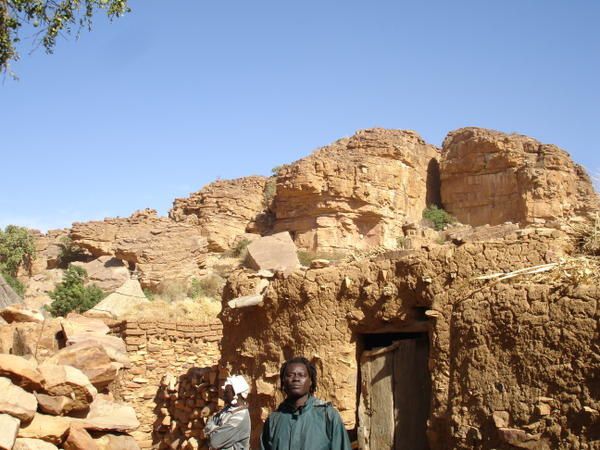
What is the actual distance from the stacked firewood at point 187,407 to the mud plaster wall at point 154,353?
130cm

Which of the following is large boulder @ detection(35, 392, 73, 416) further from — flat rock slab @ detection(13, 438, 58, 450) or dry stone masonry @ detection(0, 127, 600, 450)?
flat rock slab @ detection(13, 438, 58, 450)

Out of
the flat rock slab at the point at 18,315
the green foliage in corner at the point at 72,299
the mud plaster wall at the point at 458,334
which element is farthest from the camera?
the green foliage in corner at the point at 72,299

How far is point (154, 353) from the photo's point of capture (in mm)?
11766

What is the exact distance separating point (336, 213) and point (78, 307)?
34.3ft

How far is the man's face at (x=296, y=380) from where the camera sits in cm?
405

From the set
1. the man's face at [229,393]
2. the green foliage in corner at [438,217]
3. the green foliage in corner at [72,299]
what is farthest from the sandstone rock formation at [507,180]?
the man's face at [229,393]

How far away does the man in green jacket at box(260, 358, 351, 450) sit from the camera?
378 centimetres

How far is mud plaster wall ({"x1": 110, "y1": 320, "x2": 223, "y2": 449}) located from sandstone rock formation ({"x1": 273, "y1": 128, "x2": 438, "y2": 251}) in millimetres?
14076

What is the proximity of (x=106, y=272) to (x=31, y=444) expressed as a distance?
23.2 m

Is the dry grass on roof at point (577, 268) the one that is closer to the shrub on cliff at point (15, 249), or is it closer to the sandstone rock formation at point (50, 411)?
the sandstone rock formation at point (50, 411)

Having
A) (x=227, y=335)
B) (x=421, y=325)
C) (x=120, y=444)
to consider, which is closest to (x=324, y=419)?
(x=421, y=325)

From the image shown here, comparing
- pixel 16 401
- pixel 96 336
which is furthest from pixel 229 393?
pixel 96 336

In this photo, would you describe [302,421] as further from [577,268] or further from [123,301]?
[123,301]

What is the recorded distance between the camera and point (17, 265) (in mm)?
31125
